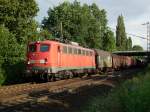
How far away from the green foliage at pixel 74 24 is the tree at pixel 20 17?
35982 mm

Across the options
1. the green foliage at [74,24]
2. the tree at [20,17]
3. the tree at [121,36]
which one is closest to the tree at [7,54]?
the tree at [20,17]

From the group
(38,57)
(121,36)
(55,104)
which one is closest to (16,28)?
(38,57)

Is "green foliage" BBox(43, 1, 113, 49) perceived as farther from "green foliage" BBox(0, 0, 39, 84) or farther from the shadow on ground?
the shadow on ground

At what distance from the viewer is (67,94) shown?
65.0 feet

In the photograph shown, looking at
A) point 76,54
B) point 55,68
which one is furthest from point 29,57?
point 76,54

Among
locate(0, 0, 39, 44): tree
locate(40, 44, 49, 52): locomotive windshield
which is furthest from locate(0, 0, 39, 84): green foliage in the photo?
locate(40, 44, 49, 52): locomotive windshield

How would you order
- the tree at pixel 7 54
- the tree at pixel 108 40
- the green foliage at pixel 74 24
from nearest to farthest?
the tree at pixel 7 54
the green foliage at pixel 74 24
the tree at pixel 108 40

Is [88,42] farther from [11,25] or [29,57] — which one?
[29,57]

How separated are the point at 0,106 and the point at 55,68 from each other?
Result: 13.7 metres

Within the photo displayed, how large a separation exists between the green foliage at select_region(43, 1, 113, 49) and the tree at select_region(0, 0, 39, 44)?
36.0 metres

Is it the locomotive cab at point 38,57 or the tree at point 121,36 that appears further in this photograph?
the tree at point 121,36

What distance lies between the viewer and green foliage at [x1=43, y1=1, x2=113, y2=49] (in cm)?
7750

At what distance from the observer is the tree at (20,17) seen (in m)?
37.8

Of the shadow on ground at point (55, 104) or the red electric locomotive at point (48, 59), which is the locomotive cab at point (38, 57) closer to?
the red electric locomotive at point (48, 59)
